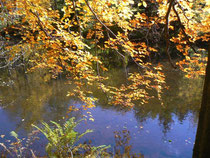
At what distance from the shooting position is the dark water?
4754 millimetres

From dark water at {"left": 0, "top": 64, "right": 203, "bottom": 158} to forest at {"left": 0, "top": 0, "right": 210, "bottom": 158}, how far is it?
0.03 m

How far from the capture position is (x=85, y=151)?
4.35 meters

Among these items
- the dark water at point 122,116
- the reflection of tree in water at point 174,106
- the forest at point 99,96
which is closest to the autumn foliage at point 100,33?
the forest at point 99,96

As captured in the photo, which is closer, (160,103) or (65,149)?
(65,149)

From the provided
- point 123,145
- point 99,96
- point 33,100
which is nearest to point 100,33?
point 123,145

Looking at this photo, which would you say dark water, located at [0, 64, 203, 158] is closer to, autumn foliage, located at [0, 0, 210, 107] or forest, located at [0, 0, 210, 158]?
forest, located at [0, 0, 210, 158]

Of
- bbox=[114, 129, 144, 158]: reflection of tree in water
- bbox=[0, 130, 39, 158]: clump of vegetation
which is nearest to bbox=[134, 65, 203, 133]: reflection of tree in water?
bbox=[114, 129, 144, 158]: reflection of tree in water

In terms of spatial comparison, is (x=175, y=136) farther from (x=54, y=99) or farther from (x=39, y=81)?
(x=39, y=81)

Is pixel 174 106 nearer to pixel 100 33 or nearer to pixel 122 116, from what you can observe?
pixel 122 116

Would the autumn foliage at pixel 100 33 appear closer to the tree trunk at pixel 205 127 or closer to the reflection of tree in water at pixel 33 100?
the tree trunk at pixel 205 127

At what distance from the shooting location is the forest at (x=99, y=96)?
2824mm

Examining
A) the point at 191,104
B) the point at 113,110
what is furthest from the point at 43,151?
the point at 191,104

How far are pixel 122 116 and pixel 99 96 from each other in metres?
1.75

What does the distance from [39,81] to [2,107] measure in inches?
121
